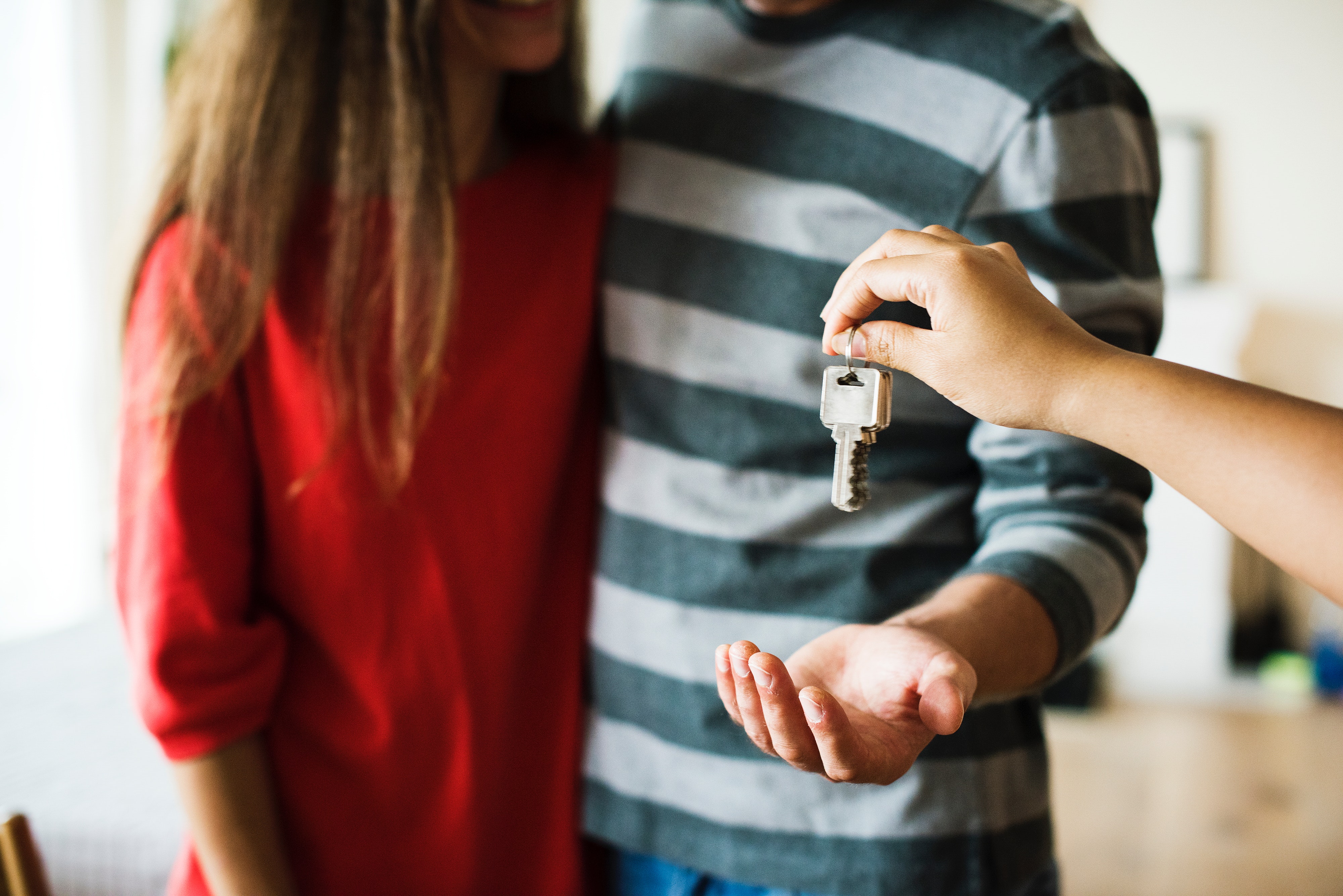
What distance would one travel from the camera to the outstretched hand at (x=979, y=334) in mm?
324

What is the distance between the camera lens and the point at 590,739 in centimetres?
75

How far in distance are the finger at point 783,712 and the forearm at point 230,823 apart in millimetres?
484

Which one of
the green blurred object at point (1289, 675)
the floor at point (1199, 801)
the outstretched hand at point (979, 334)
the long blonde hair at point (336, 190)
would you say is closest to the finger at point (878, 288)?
the outstretched hand at point (979, 334)

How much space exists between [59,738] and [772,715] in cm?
116

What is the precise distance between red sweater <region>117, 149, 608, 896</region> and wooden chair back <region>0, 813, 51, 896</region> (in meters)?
0.10

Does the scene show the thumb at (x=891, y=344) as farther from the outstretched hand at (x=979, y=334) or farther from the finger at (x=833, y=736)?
the finger at (x=833, y=736)

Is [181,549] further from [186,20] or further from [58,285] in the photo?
[58,285]

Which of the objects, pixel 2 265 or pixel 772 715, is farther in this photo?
pixel 2 265

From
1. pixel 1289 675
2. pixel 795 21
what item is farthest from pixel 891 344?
pixel 1289 675

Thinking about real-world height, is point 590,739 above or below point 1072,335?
below

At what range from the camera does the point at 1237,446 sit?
295 millimetres

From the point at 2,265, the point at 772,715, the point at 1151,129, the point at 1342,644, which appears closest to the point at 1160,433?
the point at 772,715

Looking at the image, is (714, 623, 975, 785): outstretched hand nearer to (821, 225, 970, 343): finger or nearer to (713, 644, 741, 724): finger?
(713, 644, 741, 724): finger

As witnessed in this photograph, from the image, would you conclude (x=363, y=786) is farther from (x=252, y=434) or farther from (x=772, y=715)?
(x=772, y=715)
